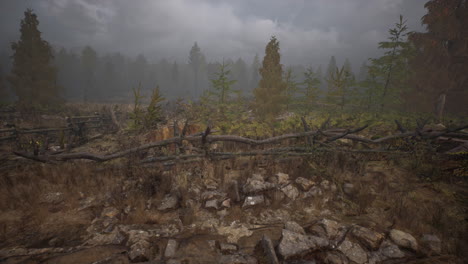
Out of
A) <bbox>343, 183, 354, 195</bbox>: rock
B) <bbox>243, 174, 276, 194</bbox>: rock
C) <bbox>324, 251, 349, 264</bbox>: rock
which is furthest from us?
<bbox>343, 183, 354, 195</bbox>: rock

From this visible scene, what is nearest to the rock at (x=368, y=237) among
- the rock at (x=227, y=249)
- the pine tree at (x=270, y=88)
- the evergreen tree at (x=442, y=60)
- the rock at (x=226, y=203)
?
the rock at (x=227, y=249)

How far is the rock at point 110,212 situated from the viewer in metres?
3.18

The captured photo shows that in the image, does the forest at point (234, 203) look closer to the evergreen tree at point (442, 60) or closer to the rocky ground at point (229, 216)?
the rocky ground at point (229, 216)

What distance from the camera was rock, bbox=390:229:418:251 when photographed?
2.55 metres

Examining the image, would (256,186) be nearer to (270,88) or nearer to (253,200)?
(253,200)

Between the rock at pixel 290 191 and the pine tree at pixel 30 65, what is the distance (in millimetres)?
30745

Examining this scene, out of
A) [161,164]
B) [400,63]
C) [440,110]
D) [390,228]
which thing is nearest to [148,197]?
[161,164]

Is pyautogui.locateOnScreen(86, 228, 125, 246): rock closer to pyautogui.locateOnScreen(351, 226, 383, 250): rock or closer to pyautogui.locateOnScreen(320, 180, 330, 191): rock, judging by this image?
pyautogui.locateOnScreen(351, 226, 383, 250): rock

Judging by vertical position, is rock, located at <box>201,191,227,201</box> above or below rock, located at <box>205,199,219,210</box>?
above

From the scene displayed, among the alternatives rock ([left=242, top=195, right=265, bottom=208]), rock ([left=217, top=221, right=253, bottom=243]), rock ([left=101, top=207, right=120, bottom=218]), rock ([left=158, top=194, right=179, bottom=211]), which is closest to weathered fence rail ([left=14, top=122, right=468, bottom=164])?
rock ([left=158, top=194, right=179, bottom=211])

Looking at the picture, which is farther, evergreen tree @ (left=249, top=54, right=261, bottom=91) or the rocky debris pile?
evergreen tree @ (left=249, top=54, right=261, bottom=91)

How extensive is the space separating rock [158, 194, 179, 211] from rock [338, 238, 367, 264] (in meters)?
2.73

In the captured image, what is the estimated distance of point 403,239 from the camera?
2631 mm

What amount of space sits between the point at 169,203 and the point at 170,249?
102cm
